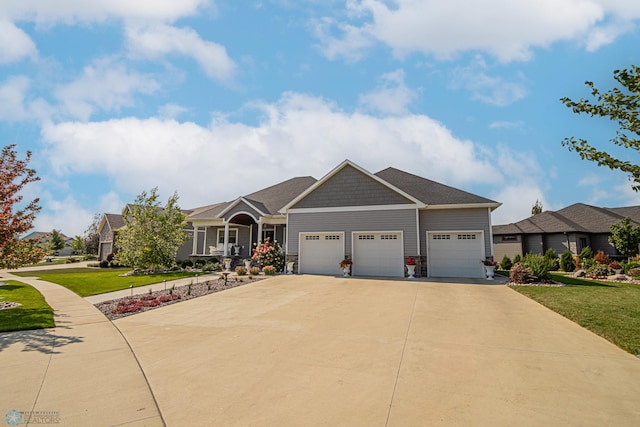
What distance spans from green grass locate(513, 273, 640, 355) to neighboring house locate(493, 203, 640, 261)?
53.0 ft

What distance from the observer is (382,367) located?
502 centimetres

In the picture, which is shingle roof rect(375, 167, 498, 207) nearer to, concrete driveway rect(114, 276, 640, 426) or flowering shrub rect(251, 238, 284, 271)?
flowering shrub rect(251, 238, 284, 271)

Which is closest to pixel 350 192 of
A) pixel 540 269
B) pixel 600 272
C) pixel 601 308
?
pixel 540 269

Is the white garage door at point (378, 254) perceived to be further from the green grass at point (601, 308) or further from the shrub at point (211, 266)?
the shrub at point (211, 266)

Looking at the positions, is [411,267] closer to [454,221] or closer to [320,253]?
[454,221]

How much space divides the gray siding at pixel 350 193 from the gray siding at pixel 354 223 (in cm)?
52

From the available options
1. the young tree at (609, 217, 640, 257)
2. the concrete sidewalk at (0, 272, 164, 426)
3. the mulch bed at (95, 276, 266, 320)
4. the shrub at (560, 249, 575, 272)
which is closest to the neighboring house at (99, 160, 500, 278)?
the mulch bed at (95, 276, 266, 320)

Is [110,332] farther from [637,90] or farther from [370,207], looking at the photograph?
[370,207]

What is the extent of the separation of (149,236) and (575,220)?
110 ft

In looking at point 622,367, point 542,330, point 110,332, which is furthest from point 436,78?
point 110,332

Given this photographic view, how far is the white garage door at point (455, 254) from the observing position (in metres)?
16.3

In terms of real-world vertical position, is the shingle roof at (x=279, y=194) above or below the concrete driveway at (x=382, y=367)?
above

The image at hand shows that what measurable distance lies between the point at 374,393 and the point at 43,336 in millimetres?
7042

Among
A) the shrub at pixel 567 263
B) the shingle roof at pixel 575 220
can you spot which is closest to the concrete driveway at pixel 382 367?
the shrub at pixel 567 263
